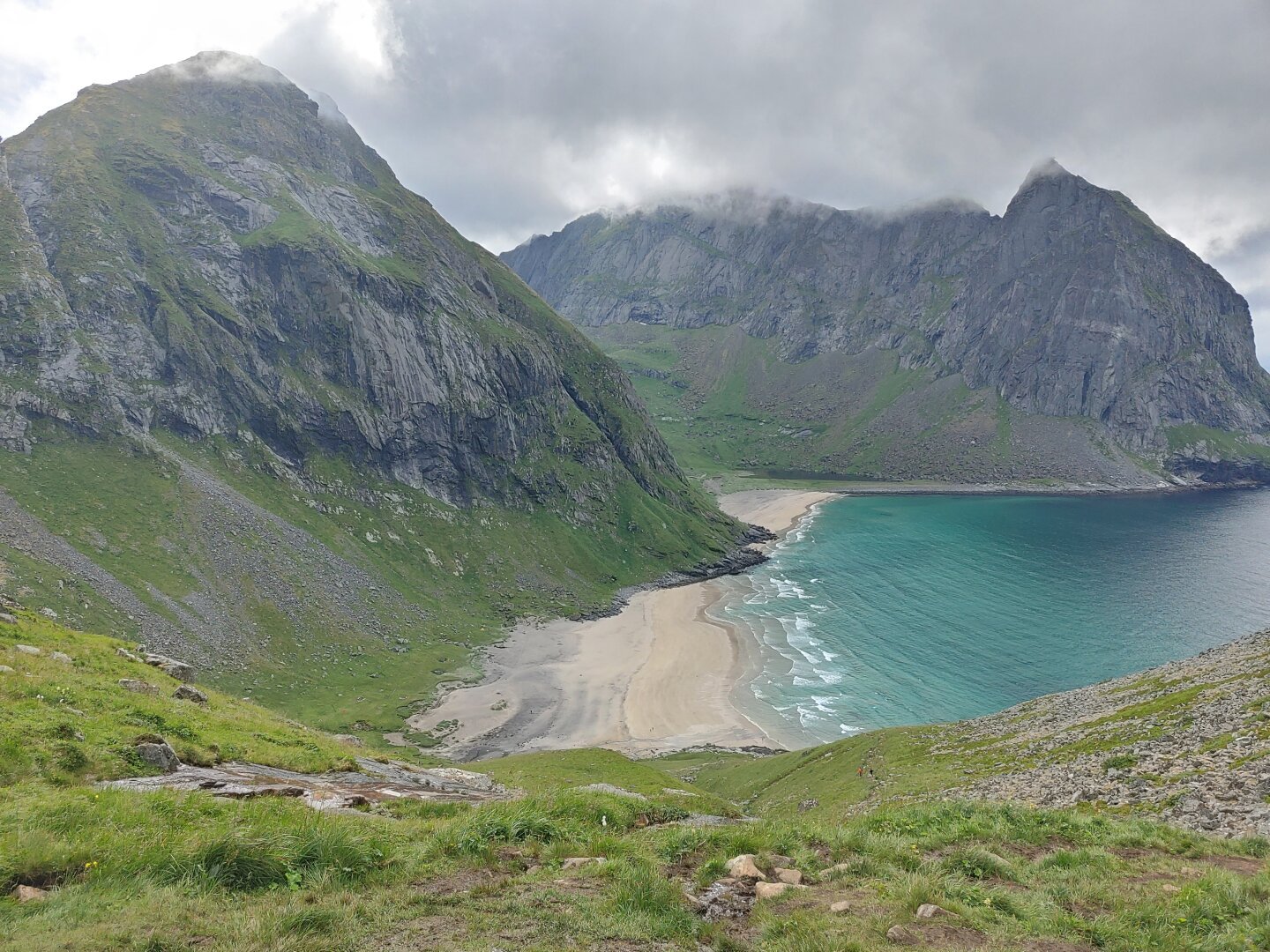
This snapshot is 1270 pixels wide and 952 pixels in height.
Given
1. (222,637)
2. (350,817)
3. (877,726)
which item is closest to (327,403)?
(222,637)

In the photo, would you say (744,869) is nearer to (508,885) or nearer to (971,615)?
(508,885)

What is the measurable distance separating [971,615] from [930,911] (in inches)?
5008

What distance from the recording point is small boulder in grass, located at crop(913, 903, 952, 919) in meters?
10.4

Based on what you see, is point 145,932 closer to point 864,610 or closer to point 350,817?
point 350,817

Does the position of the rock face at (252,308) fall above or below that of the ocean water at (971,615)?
above

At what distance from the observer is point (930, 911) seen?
1045 cm

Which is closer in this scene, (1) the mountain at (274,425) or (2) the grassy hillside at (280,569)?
(2) the grassy hillside at (280,569)

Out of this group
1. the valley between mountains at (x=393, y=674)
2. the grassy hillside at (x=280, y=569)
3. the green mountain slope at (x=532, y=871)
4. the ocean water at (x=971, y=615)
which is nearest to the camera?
the green mountain slope at (x=532, y=871)

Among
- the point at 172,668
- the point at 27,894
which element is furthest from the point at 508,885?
the point at 172,668

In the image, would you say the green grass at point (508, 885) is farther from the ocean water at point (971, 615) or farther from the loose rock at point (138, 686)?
the ocean water at point (971, 615)

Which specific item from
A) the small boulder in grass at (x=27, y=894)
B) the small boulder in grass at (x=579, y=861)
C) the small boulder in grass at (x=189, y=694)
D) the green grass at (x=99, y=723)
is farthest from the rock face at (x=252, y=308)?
the small boulder in grass at (x=579, y=861)

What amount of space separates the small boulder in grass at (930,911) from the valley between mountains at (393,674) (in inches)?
2.7

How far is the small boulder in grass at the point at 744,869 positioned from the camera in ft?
41.1

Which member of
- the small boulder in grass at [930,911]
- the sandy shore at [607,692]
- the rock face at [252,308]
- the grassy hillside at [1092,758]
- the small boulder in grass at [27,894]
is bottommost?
the sandy shore at [607,692]
